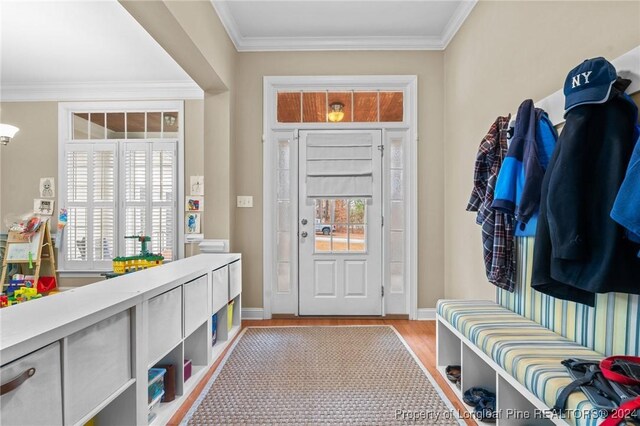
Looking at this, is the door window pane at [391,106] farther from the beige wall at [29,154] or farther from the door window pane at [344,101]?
the beige wall at [29,154]

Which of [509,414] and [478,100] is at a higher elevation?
[478,100]

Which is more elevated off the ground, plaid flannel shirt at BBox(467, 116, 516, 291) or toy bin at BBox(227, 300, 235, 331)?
plaid flannel shirt at BBox(467, 116, 516, 291)

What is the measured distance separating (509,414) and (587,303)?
58cm

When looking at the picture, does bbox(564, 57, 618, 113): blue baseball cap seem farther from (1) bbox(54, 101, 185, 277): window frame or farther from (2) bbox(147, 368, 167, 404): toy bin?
(1) bbox(54, 101, 185, 277): window frame

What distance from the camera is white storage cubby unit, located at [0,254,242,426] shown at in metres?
0.93

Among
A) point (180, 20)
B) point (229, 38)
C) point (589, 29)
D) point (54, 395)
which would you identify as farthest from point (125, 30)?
point (589, 29)

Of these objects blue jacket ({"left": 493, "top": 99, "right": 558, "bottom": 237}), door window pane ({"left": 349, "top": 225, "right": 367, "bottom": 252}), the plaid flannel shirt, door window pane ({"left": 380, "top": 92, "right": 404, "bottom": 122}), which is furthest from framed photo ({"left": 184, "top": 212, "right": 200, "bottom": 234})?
blue jacket ({"left": 493, "top": 99, "right": 558, "bottom": 237})

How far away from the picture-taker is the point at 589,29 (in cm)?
158

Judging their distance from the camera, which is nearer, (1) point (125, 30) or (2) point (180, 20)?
(2) point (180, 20)

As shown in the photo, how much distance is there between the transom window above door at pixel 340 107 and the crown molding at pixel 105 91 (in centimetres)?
151

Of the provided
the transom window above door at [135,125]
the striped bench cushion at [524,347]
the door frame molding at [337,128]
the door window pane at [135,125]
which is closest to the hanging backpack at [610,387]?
the striped bench cushion at [524,347]

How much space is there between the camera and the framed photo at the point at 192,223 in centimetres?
418

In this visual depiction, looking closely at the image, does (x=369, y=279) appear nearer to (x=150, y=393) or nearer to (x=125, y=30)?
(x=150, y=393)

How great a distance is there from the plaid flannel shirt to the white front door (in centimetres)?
143
